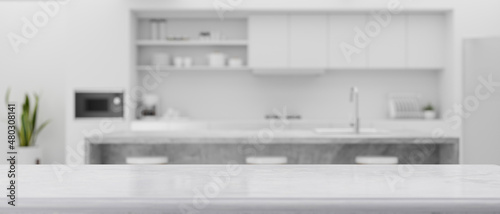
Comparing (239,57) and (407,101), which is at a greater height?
(239,57)

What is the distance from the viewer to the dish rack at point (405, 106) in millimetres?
5902

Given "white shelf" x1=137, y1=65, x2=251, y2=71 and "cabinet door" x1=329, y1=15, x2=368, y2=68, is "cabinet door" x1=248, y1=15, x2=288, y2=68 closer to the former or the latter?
"white shelf" x1=137, y1=65, x2=251, y2=71

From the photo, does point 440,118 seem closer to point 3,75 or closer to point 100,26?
point 100,26

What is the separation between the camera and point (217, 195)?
139 centimetres

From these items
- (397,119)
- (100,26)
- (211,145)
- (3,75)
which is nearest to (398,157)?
(211,145)

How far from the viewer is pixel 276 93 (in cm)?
624

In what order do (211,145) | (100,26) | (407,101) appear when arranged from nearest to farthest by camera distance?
(211,145), (100,26), (407,101)

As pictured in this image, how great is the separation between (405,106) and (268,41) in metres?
1.88

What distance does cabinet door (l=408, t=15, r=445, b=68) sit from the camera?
5.84m

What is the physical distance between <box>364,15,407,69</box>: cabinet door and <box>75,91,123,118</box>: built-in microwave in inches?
119

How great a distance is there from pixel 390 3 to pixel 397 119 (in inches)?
54.1

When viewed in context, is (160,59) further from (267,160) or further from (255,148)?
(267,160)

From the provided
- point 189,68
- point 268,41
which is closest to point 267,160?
point 268,41

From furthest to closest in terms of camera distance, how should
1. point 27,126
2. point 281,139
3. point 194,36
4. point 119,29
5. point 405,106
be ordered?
point 194,36
point 405,106
point 27,126
point 119,29
point 281,139
